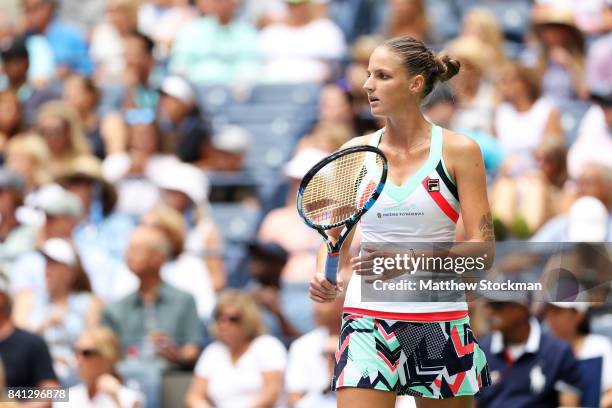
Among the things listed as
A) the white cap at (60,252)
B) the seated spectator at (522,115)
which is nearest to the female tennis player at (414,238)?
the white cap at (60,252)

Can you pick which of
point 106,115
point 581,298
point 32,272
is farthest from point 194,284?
point 581,298

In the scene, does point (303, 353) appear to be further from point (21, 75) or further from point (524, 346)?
point (21, 75)

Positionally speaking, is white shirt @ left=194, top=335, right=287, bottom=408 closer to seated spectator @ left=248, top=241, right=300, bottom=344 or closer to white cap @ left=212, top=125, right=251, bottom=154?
seated spectator @ left=248, top=241, right=300, bottom=344

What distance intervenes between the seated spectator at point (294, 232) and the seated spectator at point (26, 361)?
1.83 metres

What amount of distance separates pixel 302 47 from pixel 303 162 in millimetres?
2437

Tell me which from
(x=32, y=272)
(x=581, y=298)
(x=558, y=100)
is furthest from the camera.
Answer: (x=558, y=100)

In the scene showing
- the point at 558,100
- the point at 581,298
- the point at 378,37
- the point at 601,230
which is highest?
the point at 378,37

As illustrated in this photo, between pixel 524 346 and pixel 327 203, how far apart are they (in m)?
2.51

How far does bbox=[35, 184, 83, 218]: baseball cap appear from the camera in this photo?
9.37 metres

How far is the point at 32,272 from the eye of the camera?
8.98 m

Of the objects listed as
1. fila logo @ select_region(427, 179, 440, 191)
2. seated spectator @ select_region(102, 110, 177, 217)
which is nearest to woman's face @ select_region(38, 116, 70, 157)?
seated spectator @ select_region(102, 110, 177, 217)

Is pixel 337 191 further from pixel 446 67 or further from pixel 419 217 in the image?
pixel 446 67

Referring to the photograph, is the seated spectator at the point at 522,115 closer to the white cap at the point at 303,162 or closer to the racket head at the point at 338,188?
the white cap at the point at 303,162

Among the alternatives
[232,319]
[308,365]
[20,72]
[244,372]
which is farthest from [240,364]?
[20,72]
